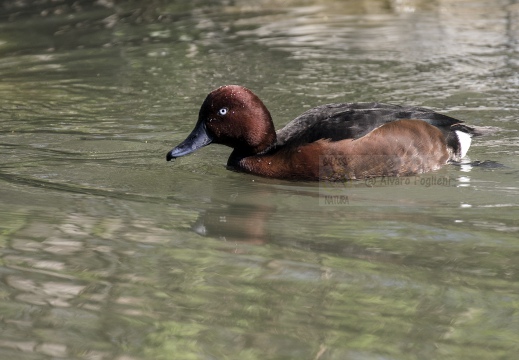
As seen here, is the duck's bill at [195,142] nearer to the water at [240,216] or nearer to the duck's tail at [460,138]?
the water at [240,216]

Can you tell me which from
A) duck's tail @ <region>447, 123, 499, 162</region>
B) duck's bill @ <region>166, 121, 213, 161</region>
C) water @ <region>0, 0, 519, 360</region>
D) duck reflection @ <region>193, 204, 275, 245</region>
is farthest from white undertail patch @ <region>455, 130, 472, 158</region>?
duck reflection @ <region>193, 204, 275, 245</region>

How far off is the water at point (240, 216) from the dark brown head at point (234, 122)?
268mm

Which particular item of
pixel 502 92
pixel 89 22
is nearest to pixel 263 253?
pixel 502 92

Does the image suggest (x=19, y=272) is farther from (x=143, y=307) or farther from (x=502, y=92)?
(x=502, y=92)

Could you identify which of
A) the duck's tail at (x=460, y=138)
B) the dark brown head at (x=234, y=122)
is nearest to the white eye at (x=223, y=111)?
the dark brown head at (x=234, y=122)

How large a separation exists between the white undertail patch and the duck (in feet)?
0.25

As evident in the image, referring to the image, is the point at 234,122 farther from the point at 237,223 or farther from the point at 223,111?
the point at 237,223

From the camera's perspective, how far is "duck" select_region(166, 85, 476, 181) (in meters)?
6.98

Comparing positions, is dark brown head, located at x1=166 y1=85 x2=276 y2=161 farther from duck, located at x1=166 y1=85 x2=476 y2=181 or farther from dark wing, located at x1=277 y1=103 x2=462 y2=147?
dark wing, located at x1=277 y1=103 x2=462 y2=147

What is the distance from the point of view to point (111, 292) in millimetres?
4426

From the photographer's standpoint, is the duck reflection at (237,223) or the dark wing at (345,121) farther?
the dark wing at (345,121)

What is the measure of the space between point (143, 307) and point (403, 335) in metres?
1.16

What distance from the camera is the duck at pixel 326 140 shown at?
6.98 m

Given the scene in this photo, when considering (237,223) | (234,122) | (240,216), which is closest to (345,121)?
(234,122)
